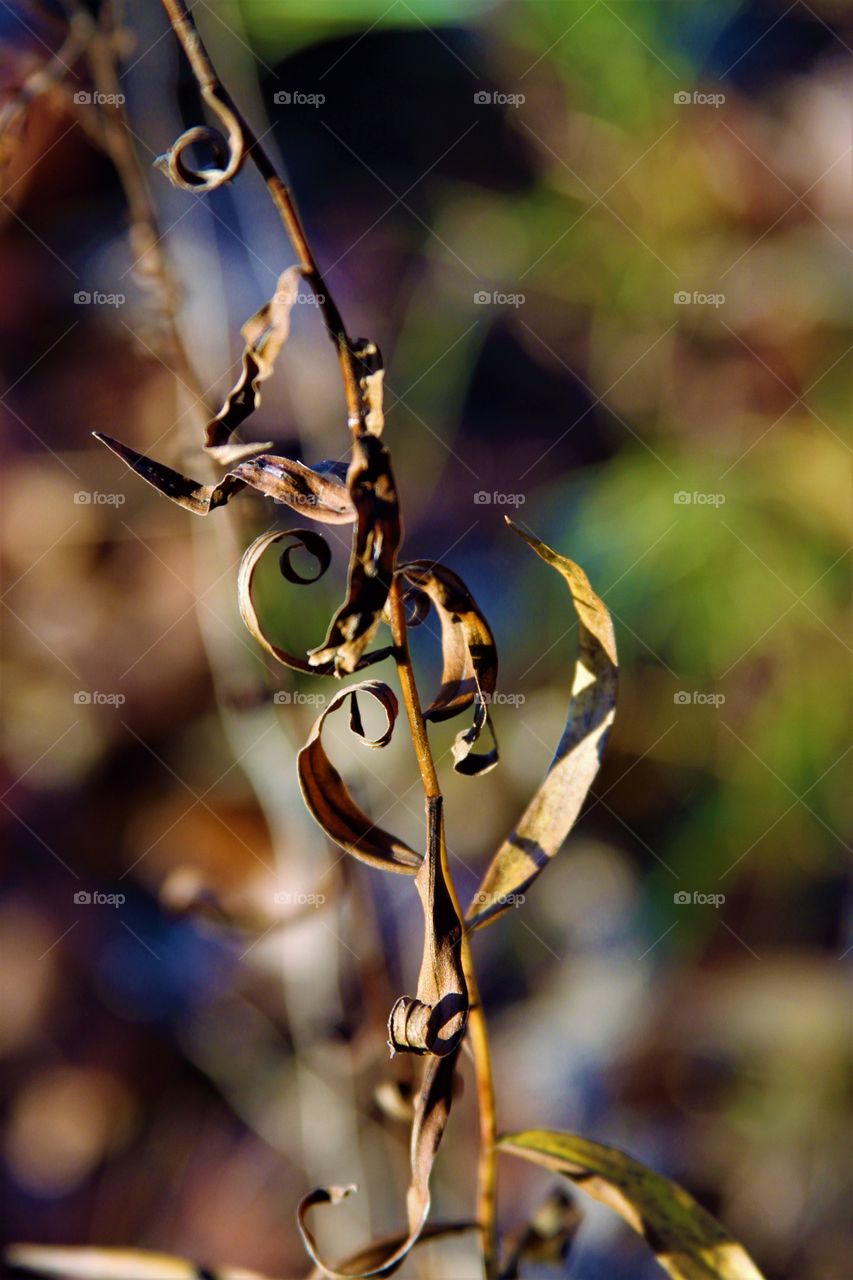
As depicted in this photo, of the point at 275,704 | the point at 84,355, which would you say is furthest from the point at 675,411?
the point at 84,355

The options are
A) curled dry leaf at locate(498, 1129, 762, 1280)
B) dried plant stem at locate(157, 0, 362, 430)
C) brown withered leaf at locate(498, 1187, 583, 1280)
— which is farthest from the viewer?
brown withered leaf at locate(498, 1187, 583, 1280)

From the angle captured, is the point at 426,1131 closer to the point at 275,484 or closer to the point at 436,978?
the point at 436,978

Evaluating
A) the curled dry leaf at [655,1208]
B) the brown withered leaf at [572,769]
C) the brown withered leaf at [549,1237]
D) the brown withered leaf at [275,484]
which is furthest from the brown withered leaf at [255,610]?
the brown withered leaf at [549,1237]

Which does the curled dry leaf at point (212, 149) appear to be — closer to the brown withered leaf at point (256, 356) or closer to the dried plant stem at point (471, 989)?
the brown withered leaf at point (256, 356)

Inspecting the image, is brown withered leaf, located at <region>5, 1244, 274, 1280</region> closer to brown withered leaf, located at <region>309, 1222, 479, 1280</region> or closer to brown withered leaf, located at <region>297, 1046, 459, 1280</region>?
brown withered leaf, located at <region>309, 1222, 479, 1280</region>

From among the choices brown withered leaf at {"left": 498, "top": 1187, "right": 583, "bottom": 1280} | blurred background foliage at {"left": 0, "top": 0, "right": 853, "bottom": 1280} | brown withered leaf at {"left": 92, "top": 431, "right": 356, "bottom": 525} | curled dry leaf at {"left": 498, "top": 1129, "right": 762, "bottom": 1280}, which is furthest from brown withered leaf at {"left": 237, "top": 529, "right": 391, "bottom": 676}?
blurred background foliage at {"left": 0, "top": 0, "right": 853, "bottom": 1280}

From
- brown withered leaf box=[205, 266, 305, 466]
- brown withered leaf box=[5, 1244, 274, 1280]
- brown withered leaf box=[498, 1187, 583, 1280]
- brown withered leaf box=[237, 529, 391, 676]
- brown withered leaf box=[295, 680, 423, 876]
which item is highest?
brown withered leaf box=[205, 266, 305, 466]
